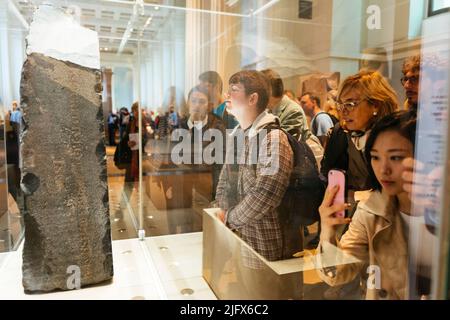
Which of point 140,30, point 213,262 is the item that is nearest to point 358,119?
point 213,262

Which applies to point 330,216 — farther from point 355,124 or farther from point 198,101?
point 198,101

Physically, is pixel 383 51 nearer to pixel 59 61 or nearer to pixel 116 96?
pixel 59 61

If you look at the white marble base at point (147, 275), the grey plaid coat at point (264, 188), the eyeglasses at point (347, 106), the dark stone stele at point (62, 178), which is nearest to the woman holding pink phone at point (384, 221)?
the eyeglasses at point (347, 106)

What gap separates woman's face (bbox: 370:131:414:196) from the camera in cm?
76

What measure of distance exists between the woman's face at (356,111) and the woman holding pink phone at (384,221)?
0.05 m

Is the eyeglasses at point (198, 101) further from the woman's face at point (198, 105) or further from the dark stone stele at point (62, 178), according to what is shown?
the dark stone stele at point (62, 178)

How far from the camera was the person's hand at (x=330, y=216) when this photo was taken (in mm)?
956

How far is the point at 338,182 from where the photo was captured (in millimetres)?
1000

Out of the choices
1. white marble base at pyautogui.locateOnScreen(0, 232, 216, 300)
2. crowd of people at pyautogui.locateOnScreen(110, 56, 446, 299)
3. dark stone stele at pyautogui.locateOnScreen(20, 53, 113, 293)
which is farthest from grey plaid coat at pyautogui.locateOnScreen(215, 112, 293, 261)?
dark stone stele at pyautogui.locateOnScreen(20, 53, 113, 293)

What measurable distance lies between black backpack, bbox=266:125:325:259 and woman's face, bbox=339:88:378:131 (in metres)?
0.17

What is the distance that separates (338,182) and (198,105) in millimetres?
974

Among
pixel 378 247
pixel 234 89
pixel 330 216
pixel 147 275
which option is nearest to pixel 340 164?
→ pixel 330 216

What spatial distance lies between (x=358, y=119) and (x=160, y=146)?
1585 millimetres

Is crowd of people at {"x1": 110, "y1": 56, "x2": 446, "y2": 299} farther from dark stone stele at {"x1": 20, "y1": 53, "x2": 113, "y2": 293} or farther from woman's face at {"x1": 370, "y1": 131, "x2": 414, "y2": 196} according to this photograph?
dark stone stele at {"x1": 20, "y1": 53, "x2": 113, "y2": 293}
